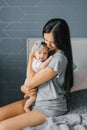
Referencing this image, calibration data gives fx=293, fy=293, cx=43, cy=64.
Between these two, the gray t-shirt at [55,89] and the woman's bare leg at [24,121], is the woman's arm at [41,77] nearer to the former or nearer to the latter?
the gray t-shirt at [55,89]

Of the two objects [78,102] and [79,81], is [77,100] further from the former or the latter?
[79,81]

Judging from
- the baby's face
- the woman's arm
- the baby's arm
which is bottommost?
the woman's arm

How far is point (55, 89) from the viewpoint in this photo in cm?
174

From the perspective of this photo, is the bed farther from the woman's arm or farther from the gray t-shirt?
the woman's arm

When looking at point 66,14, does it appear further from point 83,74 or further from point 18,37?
point 83,74

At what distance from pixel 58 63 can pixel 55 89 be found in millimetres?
164

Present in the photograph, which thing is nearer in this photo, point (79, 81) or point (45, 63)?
point (45, 63)

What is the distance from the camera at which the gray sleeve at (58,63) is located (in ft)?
5.53

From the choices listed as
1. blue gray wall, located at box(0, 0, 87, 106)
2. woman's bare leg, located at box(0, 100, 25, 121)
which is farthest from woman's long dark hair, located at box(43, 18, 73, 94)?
blue gray wall, located at box(0, 0, 87, 106)

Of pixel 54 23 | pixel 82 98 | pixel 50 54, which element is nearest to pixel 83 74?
pixel 82 98

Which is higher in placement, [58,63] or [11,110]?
[58,63]

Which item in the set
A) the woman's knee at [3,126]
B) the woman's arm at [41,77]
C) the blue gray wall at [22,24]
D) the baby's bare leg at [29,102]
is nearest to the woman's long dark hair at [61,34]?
the woman's arm at [41,77]

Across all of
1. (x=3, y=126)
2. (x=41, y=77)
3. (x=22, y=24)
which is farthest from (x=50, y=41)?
(x=22, y=24)

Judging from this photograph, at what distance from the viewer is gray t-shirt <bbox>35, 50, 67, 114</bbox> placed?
170cm
